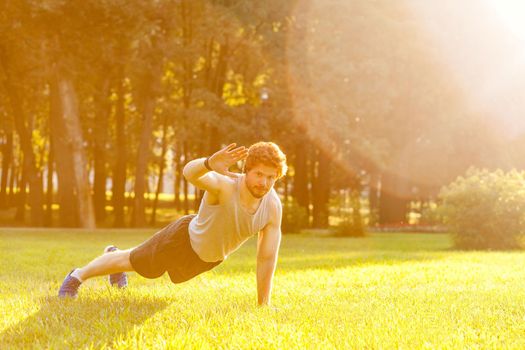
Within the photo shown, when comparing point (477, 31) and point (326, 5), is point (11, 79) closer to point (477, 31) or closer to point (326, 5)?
point (326, 5)

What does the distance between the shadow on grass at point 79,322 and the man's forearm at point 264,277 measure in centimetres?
91

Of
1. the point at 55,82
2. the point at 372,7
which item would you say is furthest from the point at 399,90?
the point at 55,82

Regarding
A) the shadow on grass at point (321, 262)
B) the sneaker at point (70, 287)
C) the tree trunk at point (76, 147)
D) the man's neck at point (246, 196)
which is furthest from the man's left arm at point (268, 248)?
the tree trunk at point (76, 147)

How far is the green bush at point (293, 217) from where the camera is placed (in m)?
29.6

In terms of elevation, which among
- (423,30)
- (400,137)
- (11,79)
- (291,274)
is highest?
(423,30)

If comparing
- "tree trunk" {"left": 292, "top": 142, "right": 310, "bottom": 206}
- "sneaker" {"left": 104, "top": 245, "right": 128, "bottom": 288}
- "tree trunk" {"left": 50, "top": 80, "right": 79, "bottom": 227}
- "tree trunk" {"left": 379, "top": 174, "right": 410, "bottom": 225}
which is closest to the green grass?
"sneaker" {"left": 104, "top": 245, "right": 128, "bottom": 288}

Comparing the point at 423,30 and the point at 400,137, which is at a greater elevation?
the point at 423,30

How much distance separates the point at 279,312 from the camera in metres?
6.79

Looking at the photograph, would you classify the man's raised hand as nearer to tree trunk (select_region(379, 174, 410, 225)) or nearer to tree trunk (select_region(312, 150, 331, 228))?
tree trunk (select_region(312, 150, 331, 228))

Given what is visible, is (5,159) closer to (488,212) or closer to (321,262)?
(488,212)

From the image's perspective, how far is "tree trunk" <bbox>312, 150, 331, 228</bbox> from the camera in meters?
37.9

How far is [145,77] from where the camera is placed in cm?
3281

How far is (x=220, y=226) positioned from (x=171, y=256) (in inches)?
27.0

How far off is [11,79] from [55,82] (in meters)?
4.64
